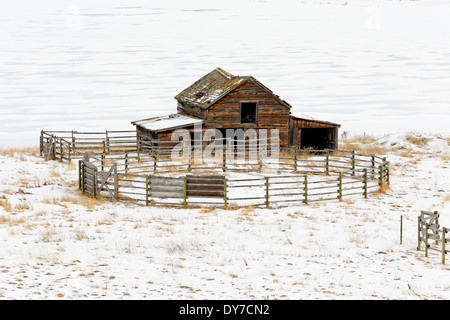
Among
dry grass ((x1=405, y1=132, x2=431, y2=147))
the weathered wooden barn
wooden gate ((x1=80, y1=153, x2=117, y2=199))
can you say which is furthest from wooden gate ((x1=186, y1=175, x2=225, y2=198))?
dry grass ((x1=405, y1=132, x2=431, y2=147))

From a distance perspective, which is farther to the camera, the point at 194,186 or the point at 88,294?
the point at 194,186

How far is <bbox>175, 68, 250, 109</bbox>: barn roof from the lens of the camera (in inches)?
1678

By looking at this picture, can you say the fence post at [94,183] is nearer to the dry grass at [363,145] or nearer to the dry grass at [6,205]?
the dry grass at [6,205]

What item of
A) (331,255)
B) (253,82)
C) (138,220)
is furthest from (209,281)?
(253,82)

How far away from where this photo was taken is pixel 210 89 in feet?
147

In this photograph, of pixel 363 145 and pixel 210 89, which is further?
pixel 363 145

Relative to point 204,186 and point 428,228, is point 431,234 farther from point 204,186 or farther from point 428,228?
point 204,186

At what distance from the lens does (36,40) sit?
148875 millimetres

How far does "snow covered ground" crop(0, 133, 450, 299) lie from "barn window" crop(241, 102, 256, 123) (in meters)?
16.0

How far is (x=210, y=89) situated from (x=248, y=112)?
4.39 meters

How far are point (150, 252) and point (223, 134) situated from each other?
24895 millimetres

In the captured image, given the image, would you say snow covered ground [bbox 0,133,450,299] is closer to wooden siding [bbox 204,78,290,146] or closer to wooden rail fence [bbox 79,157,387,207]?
wooden rail fence [bbox 79,157,387,207]

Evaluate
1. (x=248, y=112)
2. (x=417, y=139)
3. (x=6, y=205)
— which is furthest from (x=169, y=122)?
(x=417, y=139)

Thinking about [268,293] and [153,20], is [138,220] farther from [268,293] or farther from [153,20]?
[153,20]
